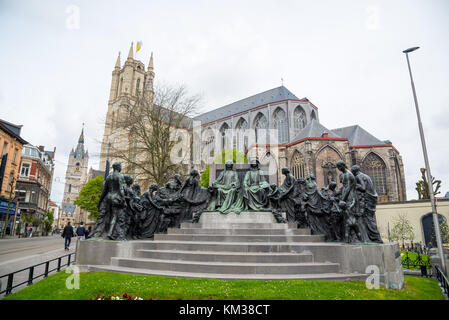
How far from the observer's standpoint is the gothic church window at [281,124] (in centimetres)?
5097

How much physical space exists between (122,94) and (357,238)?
62.2 meters

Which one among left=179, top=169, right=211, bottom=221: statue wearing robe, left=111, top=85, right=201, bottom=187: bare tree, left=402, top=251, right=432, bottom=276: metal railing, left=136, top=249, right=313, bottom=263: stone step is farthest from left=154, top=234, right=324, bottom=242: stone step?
left=111, top=85, right=201, bottom=187: bare tree

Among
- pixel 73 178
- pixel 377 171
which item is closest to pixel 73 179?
pixel 73 178

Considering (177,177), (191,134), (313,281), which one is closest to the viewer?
(313,281)

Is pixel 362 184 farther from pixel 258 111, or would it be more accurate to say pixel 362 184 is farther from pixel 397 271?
pixel 258 111

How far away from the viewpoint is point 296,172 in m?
40.2

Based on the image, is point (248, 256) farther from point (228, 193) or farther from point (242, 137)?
point (242, 137)

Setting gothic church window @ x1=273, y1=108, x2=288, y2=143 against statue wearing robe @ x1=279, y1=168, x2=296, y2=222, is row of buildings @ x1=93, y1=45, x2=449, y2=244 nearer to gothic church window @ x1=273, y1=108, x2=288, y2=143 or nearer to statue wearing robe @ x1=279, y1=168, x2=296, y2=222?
gothic church window @ x1=273, y1=108, x2=288, y2=143

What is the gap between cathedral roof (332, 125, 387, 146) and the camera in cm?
4103

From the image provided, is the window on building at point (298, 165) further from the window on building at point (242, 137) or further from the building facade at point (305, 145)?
the window on building at point (242, 137)

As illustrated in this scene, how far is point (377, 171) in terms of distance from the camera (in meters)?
38.2

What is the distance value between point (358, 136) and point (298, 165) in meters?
11.7
